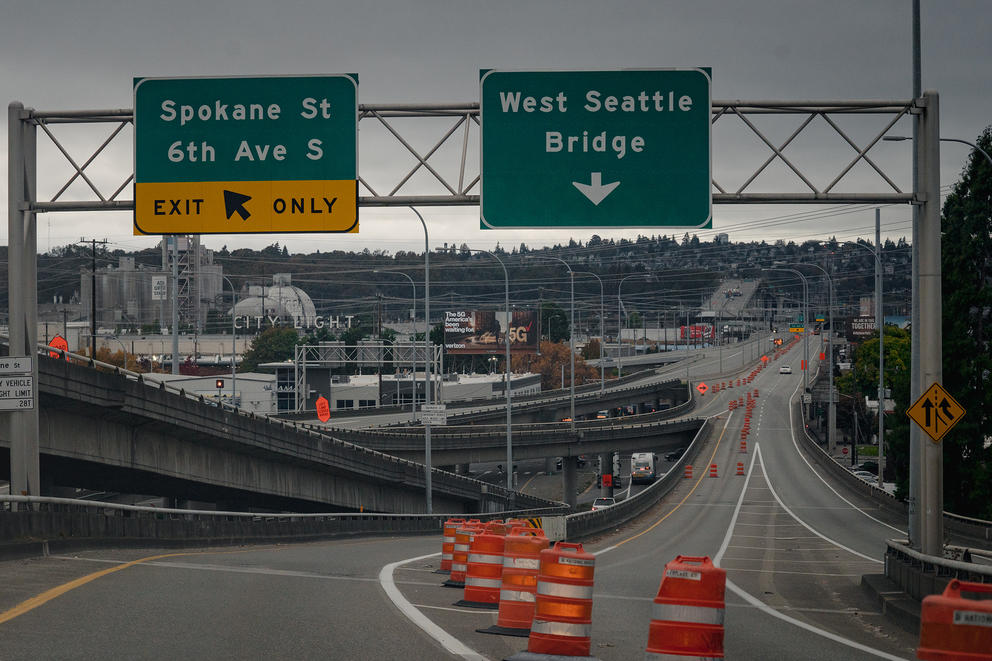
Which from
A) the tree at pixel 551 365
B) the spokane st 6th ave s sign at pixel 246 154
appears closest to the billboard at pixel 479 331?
the tree at pixel 551 365

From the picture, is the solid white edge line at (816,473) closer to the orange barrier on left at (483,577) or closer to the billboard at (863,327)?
the billboard at (863,327)

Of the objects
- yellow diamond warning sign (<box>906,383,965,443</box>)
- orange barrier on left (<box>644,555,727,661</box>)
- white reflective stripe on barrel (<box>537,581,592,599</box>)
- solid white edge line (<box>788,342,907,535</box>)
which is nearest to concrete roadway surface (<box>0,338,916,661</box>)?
white reflective stripe on barrel (<box>537,581,592,599</box>)

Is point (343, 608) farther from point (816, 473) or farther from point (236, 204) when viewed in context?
point (816, 473)

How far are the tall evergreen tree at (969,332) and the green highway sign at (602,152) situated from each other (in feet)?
103

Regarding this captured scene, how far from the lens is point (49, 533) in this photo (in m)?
19.8

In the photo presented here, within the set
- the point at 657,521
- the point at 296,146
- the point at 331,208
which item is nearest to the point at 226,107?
the point at 296,146

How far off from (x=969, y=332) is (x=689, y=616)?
41591 mm

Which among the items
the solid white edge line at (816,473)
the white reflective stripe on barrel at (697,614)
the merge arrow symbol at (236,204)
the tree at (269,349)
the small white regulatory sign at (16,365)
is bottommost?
the solid white edge line at (816,473)

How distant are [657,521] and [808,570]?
20.2 meters

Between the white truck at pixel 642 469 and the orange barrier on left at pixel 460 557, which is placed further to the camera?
the white truck at pixel 642 469

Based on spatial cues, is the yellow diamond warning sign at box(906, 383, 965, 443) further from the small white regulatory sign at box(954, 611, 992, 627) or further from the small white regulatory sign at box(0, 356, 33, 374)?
the small white regulatory sign at box(0, 356, 33, 374)

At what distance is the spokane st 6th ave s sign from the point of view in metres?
17.4

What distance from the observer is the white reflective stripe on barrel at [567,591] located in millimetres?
9461

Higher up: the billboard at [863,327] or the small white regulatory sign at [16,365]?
the small white regulatory sign at [16,365]
